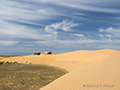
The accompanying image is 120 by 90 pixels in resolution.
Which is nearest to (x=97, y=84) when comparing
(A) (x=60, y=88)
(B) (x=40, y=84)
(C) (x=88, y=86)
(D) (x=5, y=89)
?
(C) (x=88, y=86)

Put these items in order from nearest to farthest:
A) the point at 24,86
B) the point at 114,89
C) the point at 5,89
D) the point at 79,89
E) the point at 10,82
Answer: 1. the point at 114,89
2. the point at 79,89
3. the point at 5,89
4. the point at 24,86
5. the point at 10,82

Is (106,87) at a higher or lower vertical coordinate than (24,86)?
higher

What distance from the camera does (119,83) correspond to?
743 centimetres

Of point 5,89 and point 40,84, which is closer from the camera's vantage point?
point 5,89

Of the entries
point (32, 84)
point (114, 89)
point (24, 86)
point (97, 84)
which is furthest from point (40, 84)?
point (114, 89)

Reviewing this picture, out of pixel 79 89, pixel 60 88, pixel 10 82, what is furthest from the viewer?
pixel 10 82

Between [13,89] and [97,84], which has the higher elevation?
[97,84]

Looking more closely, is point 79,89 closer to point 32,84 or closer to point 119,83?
point 119,83

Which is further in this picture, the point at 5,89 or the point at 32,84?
the point at 32,84

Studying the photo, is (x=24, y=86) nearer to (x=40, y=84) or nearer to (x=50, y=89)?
(x=40, y=84)

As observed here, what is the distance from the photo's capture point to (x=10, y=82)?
1115 centimetres

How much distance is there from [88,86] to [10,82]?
7954 millimetres

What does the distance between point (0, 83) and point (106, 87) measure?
9705 millimetres

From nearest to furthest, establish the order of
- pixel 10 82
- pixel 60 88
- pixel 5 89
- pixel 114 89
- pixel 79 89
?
pixel 114 89
pixel 79 89
pixel 60 88
pixel 5 89
pixel 10 82
